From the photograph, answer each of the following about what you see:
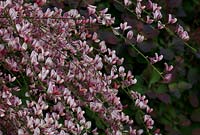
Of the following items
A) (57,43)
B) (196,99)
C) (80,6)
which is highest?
(57,43)

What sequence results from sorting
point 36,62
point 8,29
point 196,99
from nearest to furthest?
point 36,62
point 8,29
point 196,99

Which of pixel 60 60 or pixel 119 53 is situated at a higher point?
Result: pixel 60 60

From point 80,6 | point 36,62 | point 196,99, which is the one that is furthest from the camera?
point 196,99

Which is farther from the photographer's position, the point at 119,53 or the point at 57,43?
the point at 119,53

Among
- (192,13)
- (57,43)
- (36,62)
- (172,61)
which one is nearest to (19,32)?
(36,62)

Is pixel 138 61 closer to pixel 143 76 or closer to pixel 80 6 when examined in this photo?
pixel 143 76

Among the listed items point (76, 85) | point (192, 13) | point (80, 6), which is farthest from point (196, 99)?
point (76, 85)
